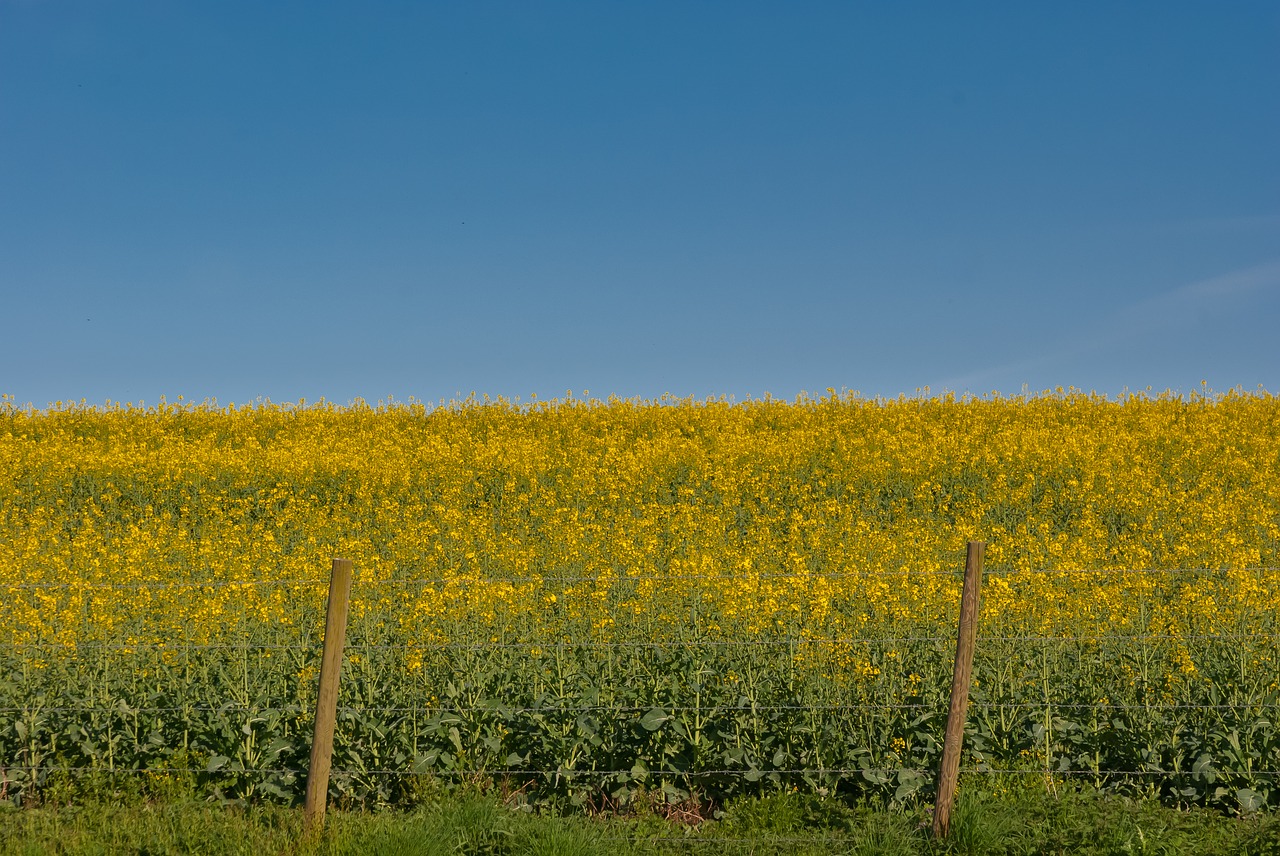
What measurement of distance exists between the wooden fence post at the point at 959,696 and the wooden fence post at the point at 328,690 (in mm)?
3411

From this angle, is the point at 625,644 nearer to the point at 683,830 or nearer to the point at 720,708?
the point at 720,708

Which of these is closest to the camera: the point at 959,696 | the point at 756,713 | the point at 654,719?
the point at 959,696

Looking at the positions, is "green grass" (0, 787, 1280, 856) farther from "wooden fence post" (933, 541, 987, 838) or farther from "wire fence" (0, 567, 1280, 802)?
"wire fence" (0, 567, 1280, 802)

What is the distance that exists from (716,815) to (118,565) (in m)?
8.14

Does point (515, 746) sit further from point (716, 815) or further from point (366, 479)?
point (366, 479)

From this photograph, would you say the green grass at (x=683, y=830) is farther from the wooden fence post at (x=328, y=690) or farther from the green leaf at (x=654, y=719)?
the green leaf at (x=654, y=719)

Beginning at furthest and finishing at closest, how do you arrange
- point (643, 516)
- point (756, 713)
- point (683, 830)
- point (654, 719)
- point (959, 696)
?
point (643, 516) → point (756, 713) → point (654, 719) → point (683, 830) → point (959, 696)

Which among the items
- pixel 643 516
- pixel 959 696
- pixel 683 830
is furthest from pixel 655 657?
pixel 643 516

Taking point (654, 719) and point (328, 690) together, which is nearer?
point (328, 690)

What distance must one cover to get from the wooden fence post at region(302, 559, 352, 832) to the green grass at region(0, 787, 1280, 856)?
8.0 inches

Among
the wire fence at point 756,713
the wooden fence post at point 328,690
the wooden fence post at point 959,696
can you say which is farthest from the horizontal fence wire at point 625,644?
the wooden fence post at point 328,690

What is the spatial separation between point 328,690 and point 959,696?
11.7 ft

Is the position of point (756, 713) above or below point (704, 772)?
above

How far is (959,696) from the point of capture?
5.76 meters
